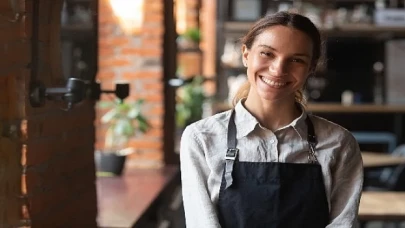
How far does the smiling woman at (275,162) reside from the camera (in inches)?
54.6

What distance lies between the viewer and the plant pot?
3354 millimetres

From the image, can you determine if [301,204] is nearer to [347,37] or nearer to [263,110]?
[263,110]

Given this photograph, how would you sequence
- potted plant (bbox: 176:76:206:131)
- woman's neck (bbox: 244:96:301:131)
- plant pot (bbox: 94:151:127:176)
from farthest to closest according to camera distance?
potted plant (bbox: 176:76:206:131)
plant pot (bbox: 94:151:127:176)
woman's neck (bbox: 244:96:301:131)

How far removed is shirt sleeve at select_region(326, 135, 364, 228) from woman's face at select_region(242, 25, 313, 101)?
0.19 metres

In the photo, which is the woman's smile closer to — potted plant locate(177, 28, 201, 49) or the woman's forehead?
the woman's forehead

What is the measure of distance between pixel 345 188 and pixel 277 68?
31 centimetres

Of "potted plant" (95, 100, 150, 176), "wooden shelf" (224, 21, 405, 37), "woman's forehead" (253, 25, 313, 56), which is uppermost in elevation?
"wooden shelf" (224, 21, 405, 37)

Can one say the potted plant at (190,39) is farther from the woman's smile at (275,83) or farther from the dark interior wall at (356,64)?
the woman's smile at (275,83)

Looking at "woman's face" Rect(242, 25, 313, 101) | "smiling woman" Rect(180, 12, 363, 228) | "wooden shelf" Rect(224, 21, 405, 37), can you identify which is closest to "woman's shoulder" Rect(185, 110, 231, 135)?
"smiling woman" Rect(180, 12, 363, 228)

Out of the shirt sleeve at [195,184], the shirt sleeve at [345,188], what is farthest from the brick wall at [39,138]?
the shirt sleeve at [345,188]

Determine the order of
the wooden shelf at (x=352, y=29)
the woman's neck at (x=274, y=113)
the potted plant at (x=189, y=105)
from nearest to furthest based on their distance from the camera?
the woman's neck at (x=274, y=113), the potted plant at (x=189, y=105), the wooden shelf at (x=352, y=29)

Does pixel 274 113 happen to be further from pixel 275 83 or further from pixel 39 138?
pixel 39 138

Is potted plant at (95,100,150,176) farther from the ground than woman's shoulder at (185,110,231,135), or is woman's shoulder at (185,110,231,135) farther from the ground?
woman's shoulder at (185,110,231,135)

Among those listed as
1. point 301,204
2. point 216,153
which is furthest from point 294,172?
point 216,153
